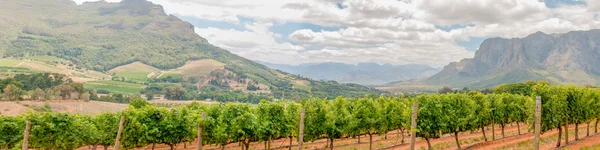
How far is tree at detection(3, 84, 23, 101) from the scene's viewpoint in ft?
276

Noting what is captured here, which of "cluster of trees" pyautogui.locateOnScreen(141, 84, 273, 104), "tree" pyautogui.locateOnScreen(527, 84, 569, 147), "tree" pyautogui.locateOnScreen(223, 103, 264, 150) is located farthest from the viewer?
"cluster of trees" pyautogui.locateOnScreen(141, 84, 273, 104)

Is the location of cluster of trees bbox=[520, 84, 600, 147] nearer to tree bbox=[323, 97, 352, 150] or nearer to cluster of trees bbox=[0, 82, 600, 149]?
cluster of trees bbox=[0, 82, 600, 149]

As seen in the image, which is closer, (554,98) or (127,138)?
(127,138)

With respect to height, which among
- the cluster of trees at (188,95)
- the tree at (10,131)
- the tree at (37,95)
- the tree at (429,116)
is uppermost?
the tree at (429,116)

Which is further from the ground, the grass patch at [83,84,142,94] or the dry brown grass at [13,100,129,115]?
the grass patch at [83,84,142,94]

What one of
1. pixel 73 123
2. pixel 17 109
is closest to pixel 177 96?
pixel 17 109

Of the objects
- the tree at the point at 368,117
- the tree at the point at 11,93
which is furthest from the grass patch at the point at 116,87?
the tree at the point at 368,117

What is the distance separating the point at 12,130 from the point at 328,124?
748 inches

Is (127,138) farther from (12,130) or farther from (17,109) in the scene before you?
(17,109)

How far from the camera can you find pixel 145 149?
109 feet

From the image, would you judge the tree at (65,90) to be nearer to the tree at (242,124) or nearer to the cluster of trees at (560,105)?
the tree at (242,124)

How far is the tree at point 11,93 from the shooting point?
84.0 m

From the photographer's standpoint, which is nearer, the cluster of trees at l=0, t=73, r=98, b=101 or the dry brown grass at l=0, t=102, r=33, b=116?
the dry brown grass at l=0, t=102, r=33, b=116

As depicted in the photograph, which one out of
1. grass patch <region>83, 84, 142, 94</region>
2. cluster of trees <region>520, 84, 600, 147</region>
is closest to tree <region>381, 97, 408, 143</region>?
cluster of trees <region>520, 84, 600, 147</region>
